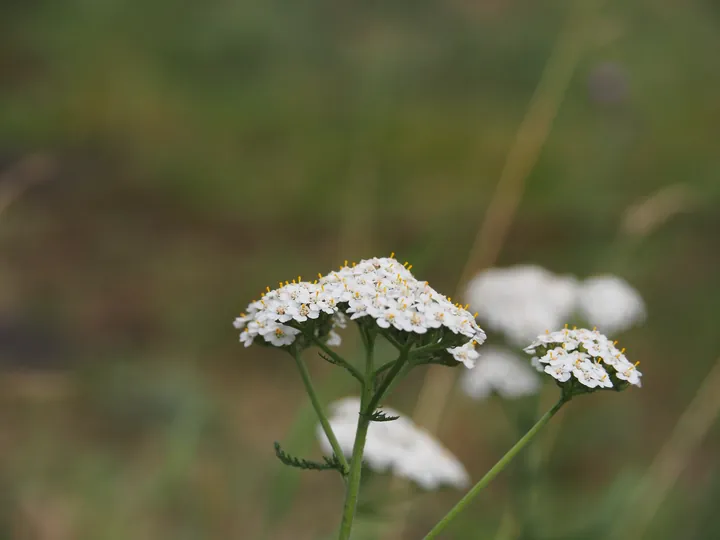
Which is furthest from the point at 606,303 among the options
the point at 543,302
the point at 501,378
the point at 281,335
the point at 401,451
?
the point at 281,335

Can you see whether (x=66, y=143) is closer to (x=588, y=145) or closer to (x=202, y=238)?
(x=202, y=238)

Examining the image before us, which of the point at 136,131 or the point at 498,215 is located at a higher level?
the point at 136,131

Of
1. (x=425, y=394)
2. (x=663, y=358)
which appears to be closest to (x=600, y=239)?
(x=663, y=358)

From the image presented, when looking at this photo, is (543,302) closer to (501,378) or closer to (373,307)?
(501,378)

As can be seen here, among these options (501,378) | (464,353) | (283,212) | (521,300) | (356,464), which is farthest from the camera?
(283,212)

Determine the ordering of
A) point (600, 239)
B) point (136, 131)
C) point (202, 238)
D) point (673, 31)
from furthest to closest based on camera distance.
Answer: point (673, 31) < point (136, 131) < point (202, 238) < point (600, 239)

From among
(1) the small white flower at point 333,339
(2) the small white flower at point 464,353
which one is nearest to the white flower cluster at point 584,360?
(2) the small white flower at point 464,353

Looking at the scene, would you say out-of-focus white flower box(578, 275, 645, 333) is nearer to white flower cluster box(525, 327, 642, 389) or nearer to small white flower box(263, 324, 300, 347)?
white flower cluster box(525, 327, 642, 389)
